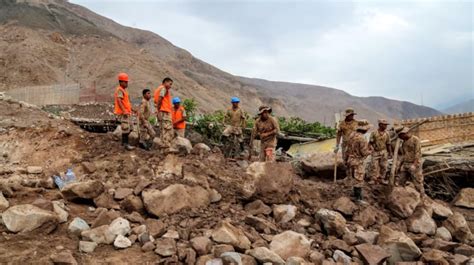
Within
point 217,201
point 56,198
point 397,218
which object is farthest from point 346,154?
point 56,198

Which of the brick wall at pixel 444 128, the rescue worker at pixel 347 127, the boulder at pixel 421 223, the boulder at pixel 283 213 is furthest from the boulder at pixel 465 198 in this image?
the boulder at pixel 283 213

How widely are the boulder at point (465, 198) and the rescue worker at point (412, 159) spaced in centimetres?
148

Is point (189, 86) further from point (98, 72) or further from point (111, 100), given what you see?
point (111, 100)

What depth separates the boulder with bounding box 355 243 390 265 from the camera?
198 inches

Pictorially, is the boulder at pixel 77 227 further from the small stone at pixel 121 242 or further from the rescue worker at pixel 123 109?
the rescue worker at pixel 123 109

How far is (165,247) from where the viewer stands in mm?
4383

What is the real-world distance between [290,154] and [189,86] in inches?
1029

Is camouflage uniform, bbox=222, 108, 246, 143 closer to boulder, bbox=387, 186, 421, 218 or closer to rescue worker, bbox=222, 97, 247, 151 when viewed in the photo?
rescue worker, bbox=222, 97, 247, 151

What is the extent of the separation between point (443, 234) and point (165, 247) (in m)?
4.59

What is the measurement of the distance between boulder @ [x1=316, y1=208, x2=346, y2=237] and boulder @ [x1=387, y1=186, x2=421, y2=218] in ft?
4.50

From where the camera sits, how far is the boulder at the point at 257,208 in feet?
18.6

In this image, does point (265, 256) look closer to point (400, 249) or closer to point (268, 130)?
point (400, 249)

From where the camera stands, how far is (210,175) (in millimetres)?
6270

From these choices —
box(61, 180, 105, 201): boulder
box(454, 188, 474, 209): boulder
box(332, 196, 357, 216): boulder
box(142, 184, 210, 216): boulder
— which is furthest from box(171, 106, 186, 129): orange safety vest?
box(454, 188, 474, 209): boulder
